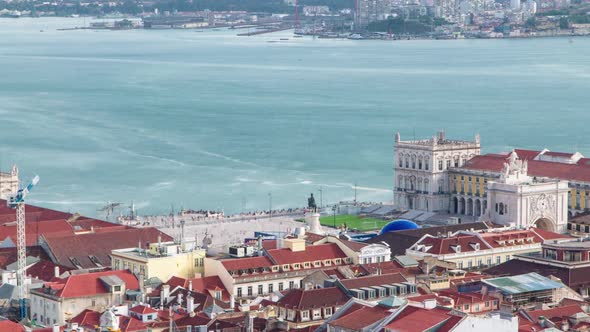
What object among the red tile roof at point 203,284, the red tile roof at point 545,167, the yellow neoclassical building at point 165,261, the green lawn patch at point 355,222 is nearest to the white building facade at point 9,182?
the green lawn patch at point 355,222

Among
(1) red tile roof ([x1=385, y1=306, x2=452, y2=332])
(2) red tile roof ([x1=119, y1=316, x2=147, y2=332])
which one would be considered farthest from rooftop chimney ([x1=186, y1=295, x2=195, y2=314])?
(1) red tile roof ([x1=385, y1=306, x2=452, y2=332])

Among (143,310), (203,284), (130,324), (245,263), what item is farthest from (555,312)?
(245,263)

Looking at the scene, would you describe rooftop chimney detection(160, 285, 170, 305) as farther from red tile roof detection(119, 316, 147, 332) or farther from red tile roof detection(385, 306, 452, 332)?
red tile roof detection(385, 306, 452, 332)

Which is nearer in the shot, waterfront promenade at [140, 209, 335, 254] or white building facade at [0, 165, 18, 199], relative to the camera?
waterfront promenade at [140, 209, 335, 254]

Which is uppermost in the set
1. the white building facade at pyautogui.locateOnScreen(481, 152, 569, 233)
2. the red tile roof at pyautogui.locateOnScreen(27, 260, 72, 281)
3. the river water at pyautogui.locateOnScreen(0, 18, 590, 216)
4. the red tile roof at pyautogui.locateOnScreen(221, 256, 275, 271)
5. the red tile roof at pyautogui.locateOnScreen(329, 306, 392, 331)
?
the red tile roof at pyautogui.locateOnScreen(329, 306, 392, 331)

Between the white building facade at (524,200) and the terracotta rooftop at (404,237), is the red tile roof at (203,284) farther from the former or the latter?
the white building facade at (524,200)

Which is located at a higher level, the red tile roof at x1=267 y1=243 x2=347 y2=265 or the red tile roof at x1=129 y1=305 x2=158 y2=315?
the red tile roof at x1=129 y1=305 x2=158 y2=315

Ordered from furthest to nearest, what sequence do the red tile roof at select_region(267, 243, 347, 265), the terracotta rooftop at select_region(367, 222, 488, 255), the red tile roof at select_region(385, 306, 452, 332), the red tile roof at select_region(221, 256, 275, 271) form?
the terracotta rooftop at select_region(367, 222, 488, 255), the red tile roof at select_region(267, 243, 347, 265), the red tile roof at select_region(221, 256, 275, 271), the red tile roof at select_region(385, 306, 452, 332)

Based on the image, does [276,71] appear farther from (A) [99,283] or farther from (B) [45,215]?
(A) [99,283]
